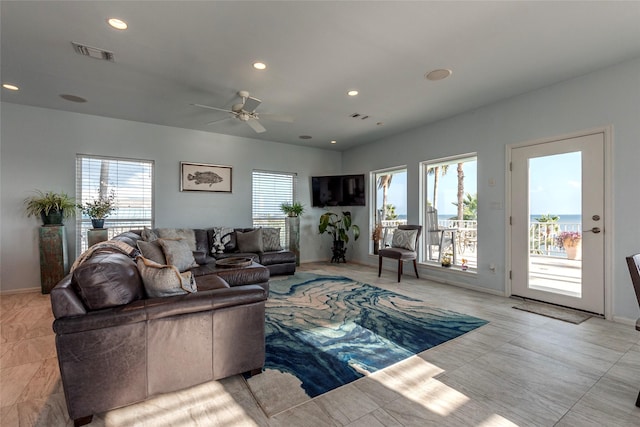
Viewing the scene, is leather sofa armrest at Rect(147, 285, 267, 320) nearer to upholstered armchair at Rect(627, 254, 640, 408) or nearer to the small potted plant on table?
upholstered armchair at Rect(627, 254, 640, 408)

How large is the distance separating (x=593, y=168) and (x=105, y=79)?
5.80 meters

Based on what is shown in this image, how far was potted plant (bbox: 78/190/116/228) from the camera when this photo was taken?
445 centimetres

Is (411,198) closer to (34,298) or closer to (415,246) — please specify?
(415,246)

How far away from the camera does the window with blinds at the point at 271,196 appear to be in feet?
20.2

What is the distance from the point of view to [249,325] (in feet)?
6.40

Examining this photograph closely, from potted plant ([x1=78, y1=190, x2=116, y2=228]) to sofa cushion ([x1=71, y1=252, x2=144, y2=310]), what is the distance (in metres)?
3.44

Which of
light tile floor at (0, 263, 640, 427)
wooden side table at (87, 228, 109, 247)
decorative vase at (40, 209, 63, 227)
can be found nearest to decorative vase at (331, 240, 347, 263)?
light tile floor at (0, 263, 640, 427)

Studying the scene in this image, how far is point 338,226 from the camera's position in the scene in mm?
7023

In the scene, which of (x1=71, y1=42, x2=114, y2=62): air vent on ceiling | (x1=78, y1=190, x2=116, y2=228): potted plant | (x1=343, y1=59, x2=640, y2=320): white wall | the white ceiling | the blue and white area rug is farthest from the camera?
(x1=78, y1=190, x2=116, y2=228): potted plant

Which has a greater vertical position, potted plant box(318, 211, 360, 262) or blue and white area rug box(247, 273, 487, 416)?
potted plant box(318, 211, 360, 262)

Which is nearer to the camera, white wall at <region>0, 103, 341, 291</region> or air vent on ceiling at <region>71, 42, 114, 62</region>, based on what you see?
air vent on ceiling at <region>71, 42, 114, 62</region>

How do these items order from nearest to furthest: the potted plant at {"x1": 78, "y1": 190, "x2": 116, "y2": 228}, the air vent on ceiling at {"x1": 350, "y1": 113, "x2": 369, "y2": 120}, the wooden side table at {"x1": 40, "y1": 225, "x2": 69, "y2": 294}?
the wooden side table at {"x1": 40, "y1": 225, "x2": 69, "y2": 294} → the potted plant at {"x1": 78, "y1": 190, "x2": 116, "y2": 228} → the air vent on ceiling at {"x1": 350, "y1": 113, "x2": 369, "y2": 120}

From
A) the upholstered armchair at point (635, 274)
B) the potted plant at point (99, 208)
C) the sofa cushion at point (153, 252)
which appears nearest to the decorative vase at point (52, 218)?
the potted plant at point (99, 208)

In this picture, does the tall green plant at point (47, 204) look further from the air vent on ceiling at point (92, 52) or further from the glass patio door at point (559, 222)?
the glass patio door at point (559, 222)
